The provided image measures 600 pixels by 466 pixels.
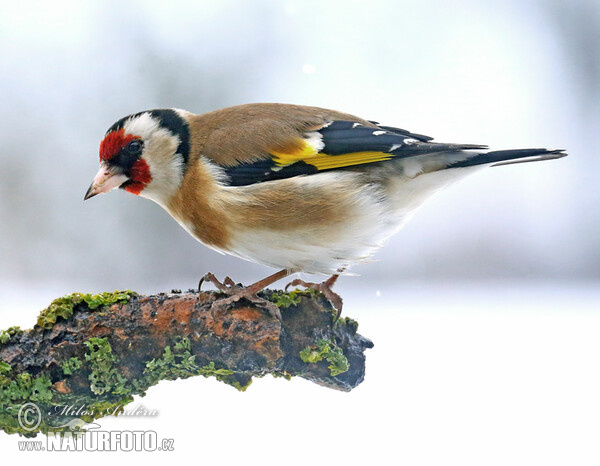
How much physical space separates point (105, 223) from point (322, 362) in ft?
8.34

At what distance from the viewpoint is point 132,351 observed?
6.68 feet

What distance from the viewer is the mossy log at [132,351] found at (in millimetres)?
1996

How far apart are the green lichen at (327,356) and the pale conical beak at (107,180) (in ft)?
2.92

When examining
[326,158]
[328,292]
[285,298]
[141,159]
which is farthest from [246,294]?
[141,159]

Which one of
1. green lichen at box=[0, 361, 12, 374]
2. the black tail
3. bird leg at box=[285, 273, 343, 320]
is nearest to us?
green lichen at box=[0, 361, 12, 374]

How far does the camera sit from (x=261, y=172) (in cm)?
215

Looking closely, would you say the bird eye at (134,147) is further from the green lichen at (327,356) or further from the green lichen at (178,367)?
the green lichen at (327,356)

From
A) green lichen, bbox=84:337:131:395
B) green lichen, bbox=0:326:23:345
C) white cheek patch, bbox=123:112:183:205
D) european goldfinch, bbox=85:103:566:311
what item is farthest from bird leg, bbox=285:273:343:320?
green lichen, bbox=0:326:23:345

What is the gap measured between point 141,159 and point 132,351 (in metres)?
0.69

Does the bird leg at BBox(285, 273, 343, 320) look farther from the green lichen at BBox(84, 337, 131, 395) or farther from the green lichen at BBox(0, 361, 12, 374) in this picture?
the green lichen at BBox(0, 361, 12, 374)

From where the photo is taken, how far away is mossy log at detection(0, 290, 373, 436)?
200cm

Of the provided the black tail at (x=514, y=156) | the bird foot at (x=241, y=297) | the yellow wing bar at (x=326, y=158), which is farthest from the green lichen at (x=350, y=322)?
the black tail at (x=514, y=156)

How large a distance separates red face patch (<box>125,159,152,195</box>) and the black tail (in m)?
1.12

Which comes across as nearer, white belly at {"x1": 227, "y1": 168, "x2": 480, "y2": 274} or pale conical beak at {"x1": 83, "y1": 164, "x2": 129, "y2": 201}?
white belly at {"x1": 227, "y1": 168, "x2": 480, "y2": 274}
